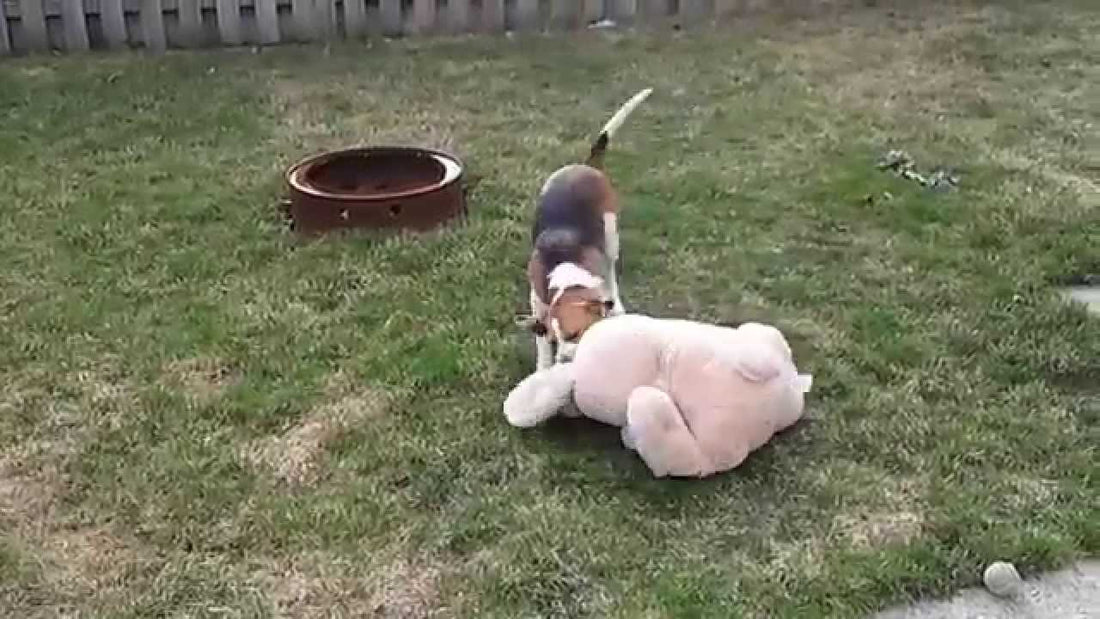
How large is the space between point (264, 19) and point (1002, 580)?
472 centimetres

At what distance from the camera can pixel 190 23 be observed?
647 cm

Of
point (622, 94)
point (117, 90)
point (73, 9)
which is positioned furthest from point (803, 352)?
point (73, 9)

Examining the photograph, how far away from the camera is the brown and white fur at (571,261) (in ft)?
10.3

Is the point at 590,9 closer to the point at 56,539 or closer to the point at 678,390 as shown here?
the point at 678,390

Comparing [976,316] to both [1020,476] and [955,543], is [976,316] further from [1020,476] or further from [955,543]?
[955,543]

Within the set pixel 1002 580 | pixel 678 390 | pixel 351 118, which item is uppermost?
pixel 678 390

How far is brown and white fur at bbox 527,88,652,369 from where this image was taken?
10.3 feet

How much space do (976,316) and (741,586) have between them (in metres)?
1.29

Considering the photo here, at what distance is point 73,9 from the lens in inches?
252

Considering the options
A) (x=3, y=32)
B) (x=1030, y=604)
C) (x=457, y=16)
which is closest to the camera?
(x=1030, y=604)

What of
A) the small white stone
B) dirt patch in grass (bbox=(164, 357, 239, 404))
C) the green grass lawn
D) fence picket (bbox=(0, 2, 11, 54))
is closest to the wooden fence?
fence picket (bbox=(0, 2, 11, 54))

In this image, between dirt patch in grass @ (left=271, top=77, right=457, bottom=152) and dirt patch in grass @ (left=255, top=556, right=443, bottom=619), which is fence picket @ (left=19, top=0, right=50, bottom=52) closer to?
dirt patch in grass @ (left=271, top=77, right=457, bottom=152)

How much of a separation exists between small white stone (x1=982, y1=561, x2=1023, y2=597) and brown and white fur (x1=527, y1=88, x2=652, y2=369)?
0.93m

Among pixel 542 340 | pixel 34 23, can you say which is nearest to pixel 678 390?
pixel 542 340
